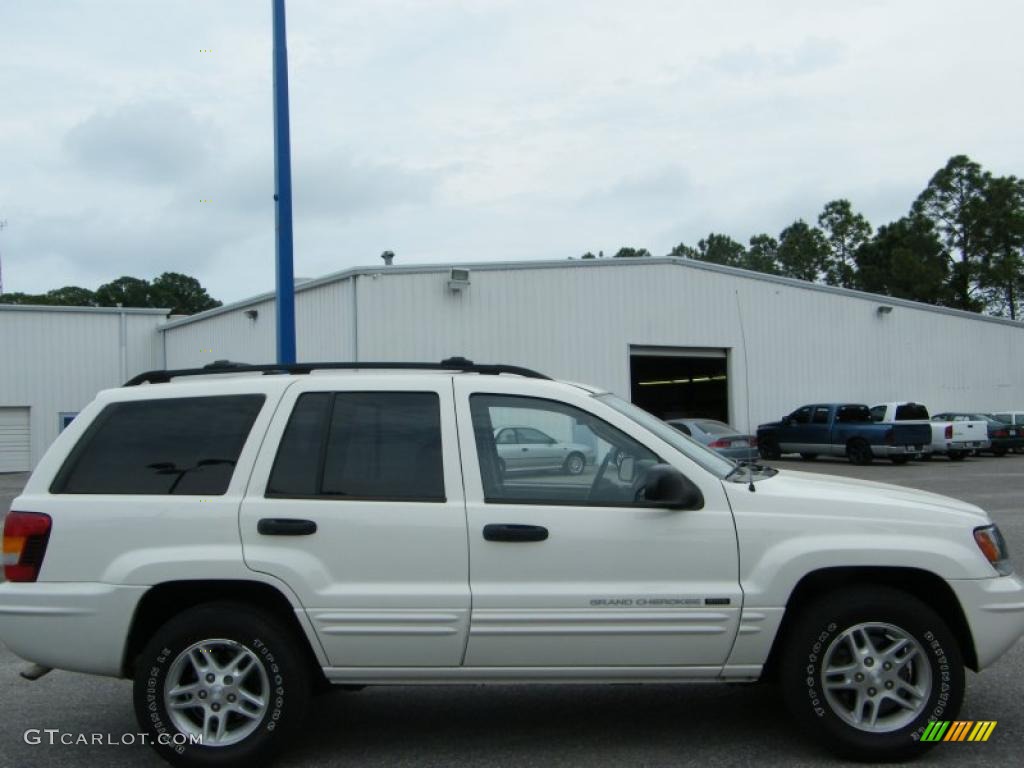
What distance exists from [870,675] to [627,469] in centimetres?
142

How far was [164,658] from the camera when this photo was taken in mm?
4312

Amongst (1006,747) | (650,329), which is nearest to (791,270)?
(650,329)

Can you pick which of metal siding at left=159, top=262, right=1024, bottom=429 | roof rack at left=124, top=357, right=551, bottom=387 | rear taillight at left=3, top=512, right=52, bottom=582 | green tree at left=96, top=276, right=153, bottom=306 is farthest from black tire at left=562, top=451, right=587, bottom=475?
green tree at left=96, top=276, right=153, bottom=306

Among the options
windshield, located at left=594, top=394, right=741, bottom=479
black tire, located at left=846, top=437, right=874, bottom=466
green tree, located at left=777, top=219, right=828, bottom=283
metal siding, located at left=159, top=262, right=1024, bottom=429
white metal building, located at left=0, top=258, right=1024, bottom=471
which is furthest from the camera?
green tree, located at left=777, top=219, right=828, bottom=283

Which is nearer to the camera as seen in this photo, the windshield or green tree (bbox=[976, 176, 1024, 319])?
the windshield

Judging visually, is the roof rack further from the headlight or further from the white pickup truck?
the white pickup truck

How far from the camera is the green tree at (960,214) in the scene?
205ft

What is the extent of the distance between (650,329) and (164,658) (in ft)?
80.2

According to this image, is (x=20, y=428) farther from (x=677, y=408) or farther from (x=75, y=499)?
(x=75, y=499)

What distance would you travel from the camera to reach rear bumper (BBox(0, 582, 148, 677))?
4332 mm

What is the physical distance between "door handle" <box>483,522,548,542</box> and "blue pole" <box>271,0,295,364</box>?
25.7 ft

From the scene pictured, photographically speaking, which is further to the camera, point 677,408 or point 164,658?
point 677,408

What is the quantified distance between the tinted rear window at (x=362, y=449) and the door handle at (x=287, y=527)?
0.14 meters

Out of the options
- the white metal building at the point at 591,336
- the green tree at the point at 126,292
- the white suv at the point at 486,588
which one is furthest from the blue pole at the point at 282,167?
the green tree at the point at 126,292
